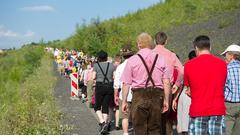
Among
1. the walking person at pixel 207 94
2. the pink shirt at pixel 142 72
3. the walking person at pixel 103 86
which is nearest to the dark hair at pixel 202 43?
the walking person at pixel 207 94

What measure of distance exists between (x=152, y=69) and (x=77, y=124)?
6038 mm

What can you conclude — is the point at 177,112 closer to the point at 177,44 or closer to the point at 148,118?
the point at 148,118

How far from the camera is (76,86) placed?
1928 cm

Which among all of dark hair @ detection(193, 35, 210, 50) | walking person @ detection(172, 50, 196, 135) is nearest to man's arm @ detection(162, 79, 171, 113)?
dark hair @ detection(193, 35, 210, 50)

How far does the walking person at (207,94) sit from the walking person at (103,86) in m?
4.91

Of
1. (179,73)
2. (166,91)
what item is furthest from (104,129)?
(166,91)

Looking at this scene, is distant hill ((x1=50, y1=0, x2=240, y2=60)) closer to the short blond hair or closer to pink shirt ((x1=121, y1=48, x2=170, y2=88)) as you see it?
the short blond hair

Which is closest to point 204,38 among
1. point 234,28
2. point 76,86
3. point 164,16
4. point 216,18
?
point 76,86

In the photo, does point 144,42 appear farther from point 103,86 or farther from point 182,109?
point 103,86

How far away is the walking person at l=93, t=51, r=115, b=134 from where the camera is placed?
10961mm

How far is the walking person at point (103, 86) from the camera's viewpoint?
11.0 m

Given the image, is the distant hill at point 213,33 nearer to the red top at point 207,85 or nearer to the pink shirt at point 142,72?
the pink shirt at point 142,72

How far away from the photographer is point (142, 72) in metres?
6.96

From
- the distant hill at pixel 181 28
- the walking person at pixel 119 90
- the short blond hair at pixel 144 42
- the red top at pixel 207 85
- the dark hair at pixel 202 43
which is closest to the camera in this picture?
the red top at pixel 207 85
